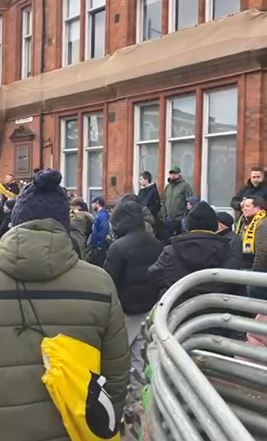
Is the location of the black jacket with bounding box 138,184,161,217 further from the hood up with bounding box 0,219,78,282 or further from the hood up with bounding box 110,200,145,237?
the hood up with bounding box 0,219,78,282

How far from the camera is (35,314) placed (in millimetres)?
2656

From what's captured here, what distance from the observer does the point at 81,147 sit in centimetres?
1642

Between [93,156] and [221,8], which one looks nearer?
[221,8]

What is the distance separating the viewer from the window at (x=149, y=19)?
14125 millimetres

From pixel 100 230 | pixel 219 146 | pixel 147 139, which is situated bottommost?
pixel 100 230

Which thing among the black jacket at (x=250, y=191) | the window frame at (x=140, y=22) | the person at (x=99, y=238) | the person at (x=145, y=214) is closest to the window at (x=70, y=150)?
the window frame at (x=140, y=22)

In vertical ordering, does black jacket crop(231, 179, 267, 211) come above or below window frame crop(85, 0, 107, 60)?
below

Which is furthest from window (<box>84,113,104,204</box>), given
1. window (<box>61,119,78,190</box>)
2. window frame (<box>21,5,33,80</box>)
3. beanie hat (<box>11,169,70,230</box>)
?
beanie hat (<box>11,169,70,230</box>)

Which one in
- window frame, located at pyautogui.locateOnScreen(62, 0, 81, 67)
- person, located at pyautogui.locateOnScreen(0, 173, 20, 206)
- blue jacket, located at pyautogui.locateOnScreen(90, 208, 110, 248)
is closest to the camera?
blue jacket, located at pyautogui.locateOnScreen(90, 208, 110, 248)

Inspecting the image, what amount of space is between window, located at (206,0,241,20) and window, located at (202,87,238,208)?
1.36m

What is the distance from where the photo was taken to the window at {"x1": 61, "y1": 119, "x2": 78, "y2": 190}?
1688 cm

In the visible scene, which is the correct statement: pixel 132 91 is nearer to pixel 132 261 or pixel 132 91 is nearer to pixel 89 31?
pixel 89 31

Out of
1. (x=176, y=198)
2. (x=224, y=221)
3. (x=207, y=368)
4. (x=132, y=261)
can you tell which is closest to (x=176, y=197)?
(x=176, y=198)

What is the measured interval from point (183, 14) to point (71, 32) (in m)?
4.51
